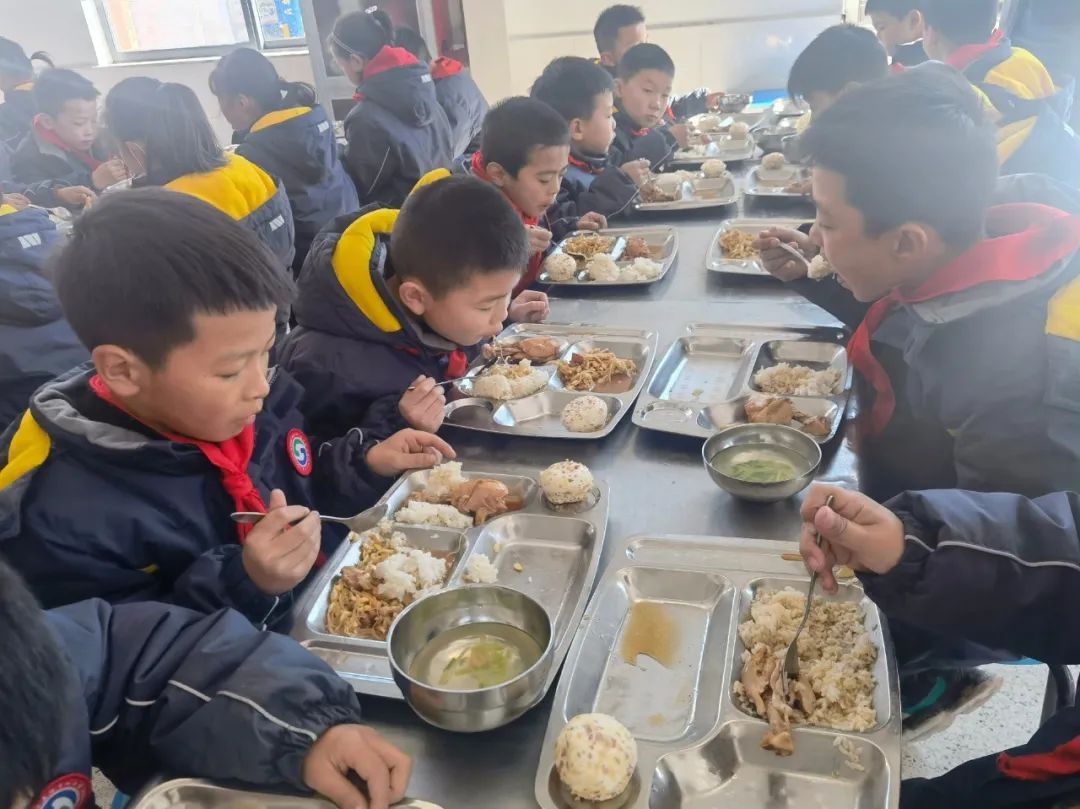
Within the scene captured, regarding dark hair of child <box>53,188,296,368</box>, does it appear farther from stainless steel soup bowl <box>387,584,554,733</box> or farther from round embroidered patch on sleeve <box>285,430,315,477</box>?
stainless steel soup bowl <box>387,584,554,733</box>

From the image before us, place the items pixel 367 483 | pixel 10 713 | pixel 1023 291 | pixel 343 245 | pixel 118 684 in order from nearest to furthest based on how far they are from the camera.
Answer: pixel 10 713
pixel 118 684
pixel 1023 291
pixel 367 483
pixel 343 245

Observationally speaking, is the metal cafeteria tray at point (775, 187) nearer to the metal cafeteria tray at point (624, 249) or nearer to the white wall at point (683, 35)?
the metal cafeteria tray at point (624, 249)

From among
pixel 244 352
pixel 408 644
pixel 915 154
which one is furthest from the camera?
pixel 915 154

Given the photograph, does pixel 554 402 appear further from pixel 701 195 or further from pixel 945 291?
pixel 701 195

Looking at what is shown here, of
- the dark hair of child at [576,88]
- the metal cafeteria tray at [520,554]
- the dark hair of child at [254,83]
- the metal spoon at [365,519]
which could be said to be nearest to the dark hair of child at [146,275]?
the metal spoon at [365,519]

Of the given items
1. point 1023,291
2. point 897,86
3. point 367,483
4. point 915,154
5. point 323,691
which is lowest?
point 367,483

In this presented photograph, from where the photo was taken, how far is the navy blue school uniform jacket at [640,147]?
4004 millimetres

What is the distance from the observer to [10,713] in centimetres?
67

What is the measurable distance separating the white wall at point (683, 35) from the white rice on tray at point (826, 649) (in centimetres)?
671

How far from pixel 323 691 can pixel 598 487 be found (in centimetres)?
67

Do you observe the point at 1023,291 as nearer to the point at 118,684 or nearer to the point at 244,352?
the point at 244,352

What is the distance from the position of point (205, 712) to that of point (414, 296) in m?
1.13

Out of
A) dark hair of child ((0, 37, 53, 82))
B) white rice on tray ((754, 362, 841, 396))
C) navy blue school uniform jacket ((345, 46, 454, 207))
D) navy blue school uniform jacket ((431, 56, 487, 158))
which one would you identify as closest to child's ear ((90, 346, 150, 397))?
white rice on tray ((754, 362, 841, 396))

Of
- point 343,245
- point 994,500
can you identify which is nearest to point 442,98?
point 343,245
